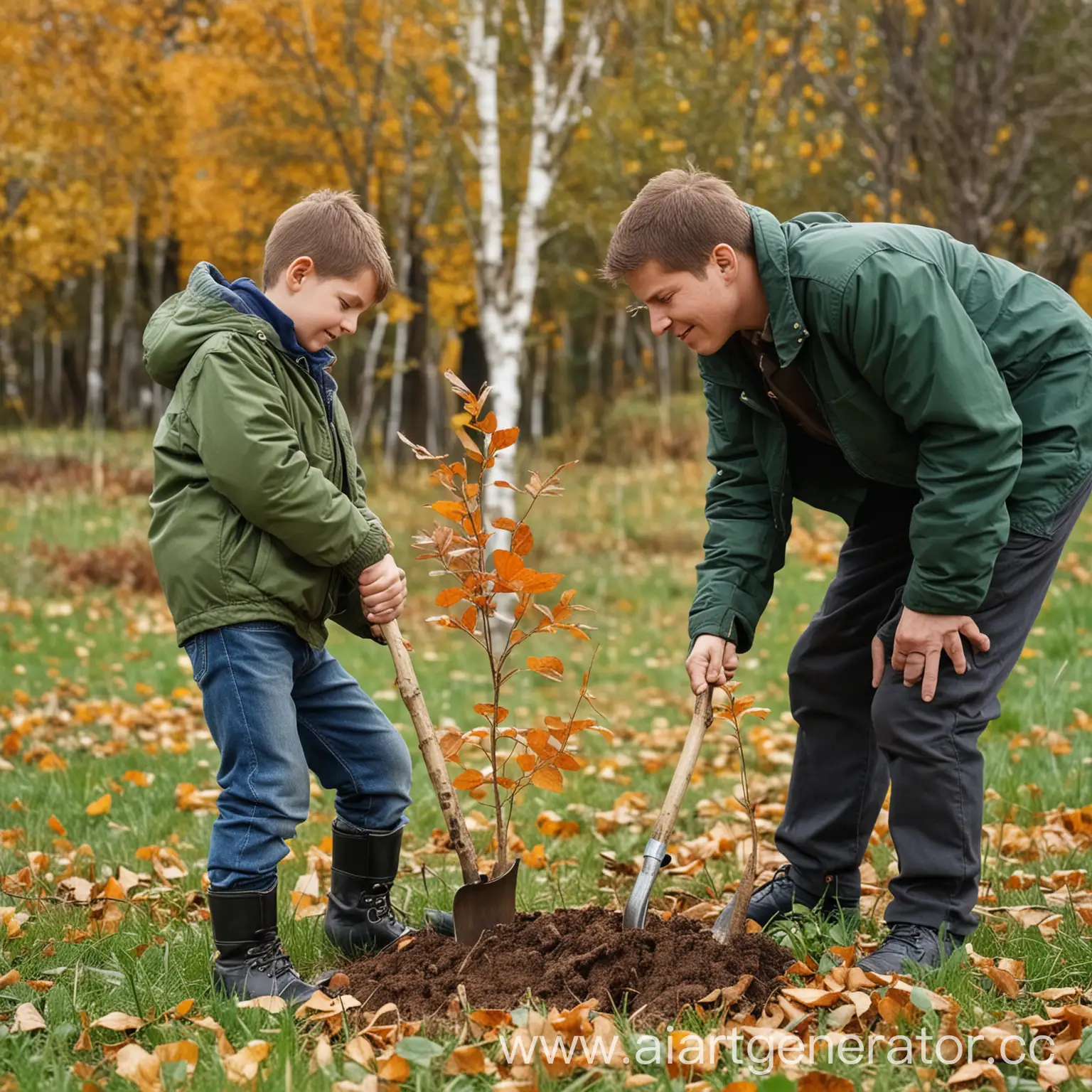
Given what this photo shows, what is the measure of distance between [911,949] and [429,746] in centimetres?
118

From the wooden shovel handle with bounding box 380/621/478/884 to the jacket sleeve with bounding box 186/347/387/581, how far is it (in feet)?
0.79

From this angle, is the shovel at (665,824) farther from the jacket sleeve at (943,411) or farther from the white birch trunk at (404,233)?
the white birch trunk at (404,233)

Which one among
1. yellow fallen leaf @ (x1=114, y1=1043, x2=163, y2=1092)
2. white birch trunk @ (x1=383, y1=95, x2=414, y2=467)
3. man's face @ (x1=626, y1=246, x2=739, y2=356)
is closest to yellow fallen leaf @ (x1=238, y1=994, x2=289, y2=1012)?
yellow fallen leaf @ (x1=114, y1=1043, x2=163, y2=1092)

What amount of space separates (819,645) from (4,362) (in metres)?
27.2

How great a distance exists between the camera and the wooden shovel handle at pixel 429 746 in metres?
2.70

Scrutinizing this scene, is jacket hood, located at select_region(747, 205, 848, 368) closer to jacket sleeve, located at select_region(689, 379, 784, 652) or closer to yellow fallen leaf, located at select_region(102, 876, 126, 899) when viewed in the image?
jacket sleeve, located at select_region(689, 379, 784, 652)

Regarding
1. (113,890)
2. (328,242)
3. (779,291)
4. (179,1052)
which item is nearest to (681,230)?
(779,291)

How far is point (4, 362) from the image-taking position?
26703 mm

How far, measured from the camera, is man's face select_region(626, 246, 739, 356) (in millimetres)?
2682

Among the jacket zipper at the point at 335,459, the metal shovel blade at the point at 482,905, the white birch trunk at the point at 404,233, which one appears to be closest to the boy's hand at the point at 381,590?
the jacket zipper at the point at 335,459

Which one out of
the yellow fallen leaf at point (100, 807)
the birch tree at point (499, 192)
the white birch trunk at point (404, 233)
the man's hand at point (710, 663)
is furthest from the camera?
the white birch trunk at point (404, 233)

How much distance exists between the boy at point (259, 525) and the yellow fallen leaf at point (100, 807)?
5.65 feet

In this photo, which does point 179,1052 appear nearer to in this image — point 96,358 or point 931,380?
point 931,380

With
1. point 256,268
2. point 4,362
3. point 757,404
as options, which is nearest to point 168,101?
point 256,268
